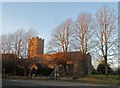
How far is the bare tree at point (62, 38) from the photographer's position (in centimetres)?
5229

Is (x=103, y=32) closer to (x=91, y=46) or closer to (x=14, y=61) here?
(x=91, y=46)

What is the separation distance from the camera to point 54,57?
5784 cm

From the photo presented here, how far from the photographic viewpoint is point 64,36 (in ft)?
178

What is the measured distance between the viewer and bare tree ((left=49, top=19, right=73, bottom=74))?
172 feet

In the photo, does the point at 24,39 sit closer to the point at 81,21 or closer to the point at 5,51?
the point at 5,51

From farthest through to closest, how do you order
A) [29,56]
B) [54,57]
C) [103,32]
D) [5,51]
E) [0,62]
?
1. [54,57]
2. [29,56]
3. [5,51]
4. [0,62]
5. [103,32]

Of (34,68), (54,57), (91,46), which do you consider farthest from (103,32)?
(34,68)

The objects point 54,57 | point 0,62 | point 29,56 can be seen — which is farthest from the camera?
point 54,57

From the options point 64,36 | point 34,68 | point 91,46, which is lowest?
point 34,68

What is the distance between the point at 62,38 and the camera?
54.5 metres

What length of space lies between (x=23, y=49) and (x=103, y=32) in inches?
781

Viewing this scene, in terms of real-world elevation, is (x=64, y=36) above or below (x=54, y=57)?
above

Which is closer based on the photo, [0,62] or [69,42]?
[0,62]

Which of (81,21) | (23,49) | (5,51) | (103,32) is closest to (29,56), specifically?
(23,49)
